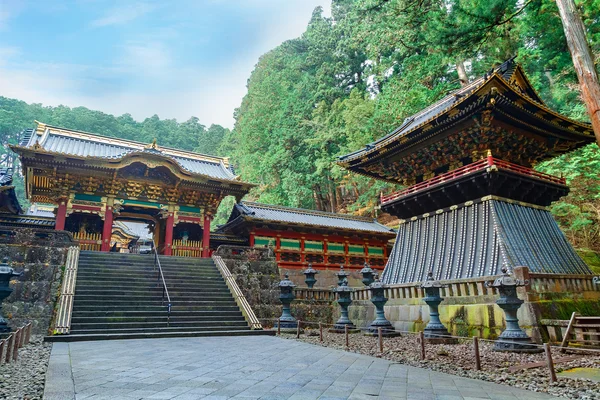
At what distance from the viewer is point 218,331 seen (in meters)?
11.0

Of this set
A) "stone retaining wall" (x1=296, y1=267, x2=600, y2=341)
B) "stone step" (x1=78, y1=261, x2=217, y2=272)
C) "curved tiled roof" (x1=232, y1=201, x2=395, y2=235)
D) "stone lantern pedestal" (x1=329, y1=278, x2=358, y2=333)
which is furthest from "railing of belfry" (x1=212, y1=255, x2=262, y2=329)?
"stone retaining wall" (x1=296, y1=267, x2=600, y2=341)

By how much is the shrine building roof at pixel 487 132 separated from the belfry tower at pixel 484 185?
0.04m

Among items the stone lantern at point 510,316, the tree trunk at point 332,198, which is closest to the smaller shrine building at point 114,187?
the stone lantern at point 510,316

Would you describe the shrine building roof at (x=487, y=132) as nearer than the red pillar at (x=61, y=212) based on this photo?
Yes

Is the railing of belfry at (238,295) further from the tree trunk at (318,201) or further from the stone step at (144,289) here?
the tree trunk at (318,201)

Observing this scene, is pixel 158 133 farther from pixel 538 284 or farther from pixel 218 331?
pixel 538 284

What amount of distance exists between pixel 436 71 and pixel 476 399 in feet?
72.1

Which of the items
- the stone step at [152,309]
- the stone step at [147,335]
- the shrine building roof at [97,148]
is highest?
the shrine building roof at [97,148]

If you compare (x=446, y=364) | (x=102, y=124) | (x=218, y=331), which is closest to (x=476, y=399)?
(x=446, y=364)

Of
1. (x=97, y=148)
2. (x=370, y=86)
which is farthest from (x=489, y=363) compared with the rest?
(x=370, y=86)

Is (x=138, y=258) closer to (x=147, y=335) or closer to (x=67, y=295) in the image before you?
(x=67, y=295)

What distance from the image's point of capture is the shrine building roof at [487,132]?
41.4ft

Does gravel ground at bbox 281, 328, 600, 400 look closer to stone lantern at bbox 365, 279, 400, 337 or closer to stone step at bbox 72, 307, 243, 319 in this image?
stone lantern at bbox 365, 279, 400, 337

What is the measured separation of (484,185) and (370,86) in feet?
71.7
